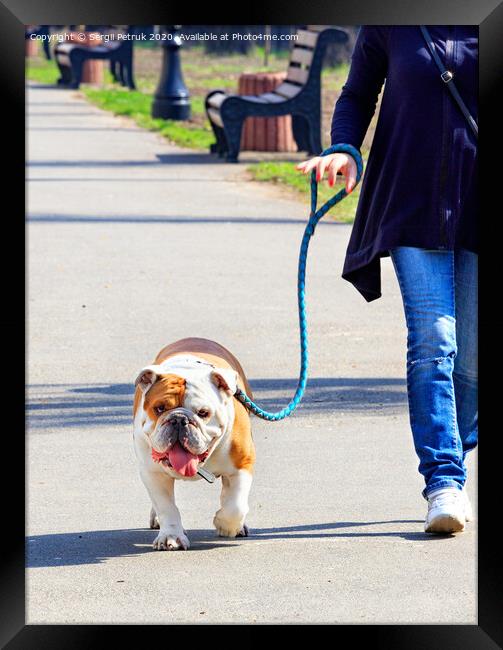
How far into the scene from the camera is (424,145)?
4.86 meters

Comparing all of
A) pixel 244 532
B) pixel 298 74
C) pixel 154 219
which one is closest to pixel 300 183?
pixel 154 219

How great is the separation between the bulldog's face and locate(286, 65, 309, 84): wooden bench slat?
1318 centimetres

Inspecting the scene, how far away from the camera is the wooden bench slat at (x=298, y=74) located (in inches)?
693

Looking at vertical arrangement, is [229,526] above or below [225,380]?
below

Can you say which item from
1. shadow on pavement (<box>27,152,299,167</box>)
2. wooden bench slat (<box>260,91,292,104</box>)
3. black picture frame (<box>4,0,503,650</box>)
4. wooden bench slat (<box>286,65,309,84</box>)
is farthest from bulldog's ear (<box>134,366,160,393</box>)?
wooden bench slat (<box>286,65,309,84</box>)

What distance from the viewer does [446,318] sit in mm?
4891

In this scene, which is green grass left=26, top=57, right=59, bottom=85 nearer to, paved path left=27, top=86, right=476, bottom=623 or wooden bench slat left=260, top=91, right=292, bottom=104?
wooden bench slat left=260, top=91, right=292, bottom=104

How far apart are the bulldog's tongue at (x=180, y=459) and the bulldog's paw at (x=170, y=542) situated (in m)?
0.38

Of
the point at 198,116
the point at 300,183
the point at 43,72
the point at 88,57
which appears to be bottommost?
the point at 43,72

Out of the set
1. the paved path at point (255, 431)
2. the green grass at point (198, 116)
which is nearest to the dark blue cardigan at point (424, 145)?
the paved path at point (255, 431)

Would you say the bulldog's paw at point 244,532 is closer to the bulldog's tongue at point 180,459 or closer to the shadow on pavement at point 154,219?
the bulldog's tongue at point 180,459

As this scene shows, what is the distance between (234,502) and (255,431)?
1.95 meters

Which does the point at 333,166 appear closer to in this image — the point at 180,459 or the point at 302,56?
the point at 180,459

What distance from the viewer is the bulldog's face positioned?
4.55 meters
